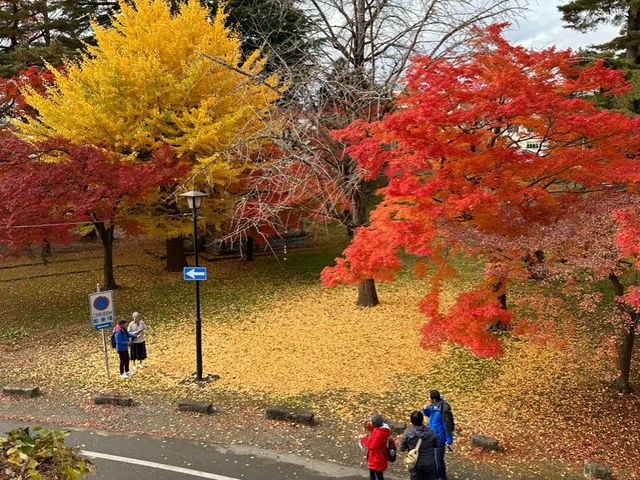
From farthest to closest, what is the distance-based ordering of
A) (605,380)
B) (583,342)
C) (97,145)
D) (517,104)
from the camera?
(97,145) < (583,342) < (605,380) < (517,104)

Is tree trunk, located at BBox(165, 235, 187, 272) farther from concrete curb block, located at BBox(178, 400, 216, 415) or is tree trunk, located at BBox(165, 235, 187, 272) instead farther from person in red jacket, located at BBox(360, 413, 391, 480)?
person in red jacket, located at BBox(360, 413, 391, 480)

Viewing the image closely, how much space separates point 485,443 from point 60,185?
13.9 metres

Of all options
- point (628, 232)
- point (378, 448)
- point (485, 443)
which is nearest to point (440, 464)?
point (378, 448)

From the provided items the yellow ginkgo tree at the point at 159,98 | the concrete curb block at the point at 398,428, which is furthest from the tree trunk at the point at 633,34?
the concrete curb block at the point at 398,428

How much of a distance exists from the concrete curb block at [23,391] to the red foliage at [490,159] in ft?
26.1

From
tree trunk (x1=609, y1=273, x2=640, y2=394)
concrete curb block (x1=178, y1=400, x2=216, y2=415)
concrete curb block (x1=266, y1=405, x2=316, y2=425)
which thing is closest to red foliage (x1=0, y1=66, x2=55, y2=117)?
concrete curb block (x1=178, y1=400, x2=216, y2=415)

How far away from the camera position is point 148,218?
60.6ft

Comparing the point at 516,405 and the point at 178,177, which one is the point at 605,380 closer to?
the point at 516,405

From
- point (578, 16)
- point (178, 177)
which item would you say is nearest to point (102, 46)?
point (178, 177)

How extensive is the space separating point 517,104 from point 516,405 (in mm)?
5690

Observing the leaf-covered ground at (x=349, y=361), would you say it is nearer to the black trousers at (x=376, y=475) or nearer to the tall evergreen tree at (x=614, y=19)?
the black trousers at (x=376, y=475)

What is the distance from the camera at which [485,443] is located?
315 inches

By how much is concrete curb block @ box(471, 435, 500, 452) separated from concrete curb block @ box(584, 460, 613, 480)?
1.29 metres

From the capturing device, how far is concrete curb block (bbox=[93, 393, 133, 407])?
10.2 m
